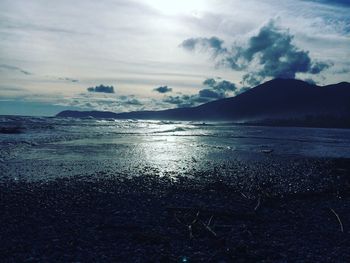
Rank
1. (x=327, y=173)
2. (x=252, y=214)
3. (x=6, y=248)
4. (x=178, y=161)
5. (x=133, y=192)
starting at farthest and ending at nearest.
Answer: (x=178, y=161), (x=327, y=173), (x=133, y=192), (x=252, y=214), (x=6, y=248)

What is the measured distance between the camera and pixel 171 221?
1144 centimetres

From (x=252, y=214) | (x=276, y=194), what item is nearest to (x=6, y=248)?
(x=252, y=214)

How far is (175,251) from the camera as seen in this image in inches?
357

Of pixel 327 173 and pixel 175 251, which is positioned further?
pixel 327 173

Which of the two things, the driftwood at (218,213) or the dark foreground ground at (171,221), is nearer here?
the dark foreground ground at (171,221)

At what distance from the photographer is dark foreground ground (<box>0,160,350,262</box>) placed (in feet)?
29.3

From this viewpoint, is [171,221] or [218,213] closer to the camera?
[171,221]

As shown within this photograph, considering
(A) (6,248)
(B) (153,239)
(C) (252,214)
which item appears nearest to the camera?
(A) (6,248)

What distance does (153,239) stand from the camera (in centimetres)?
979

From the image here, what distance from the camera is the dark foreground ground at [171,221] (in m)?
8.95

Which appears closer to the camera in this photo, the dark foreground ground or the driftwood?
the dark foreground ground

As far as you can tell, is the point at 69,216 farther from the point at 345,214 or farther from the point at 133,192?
the point at 345,214

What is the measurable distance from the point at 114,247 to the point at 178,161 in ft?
57.3

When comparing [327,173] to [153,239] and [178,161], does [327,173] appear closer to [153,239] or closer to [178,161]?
[178,161]
